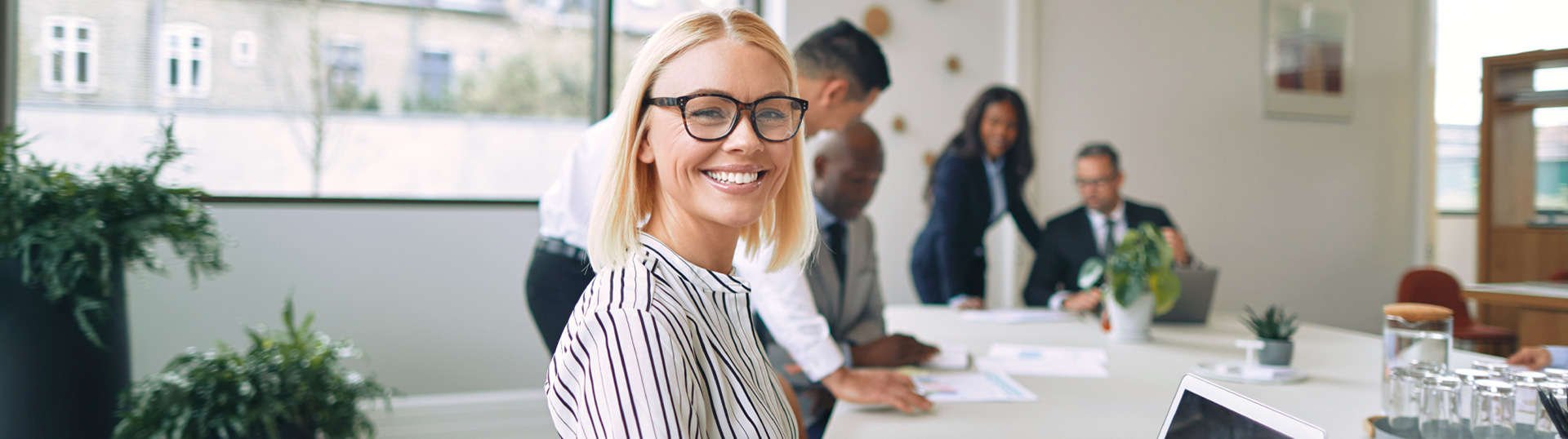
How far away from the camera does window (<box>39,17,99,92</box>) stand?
2.84 metres

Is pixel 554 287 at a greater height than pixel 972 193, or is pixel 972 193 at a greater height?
pixel 972 193

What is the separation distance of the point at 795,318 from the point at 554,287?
64 centimetres

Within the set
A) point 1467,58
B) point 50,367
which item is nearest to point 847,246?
point 50,367

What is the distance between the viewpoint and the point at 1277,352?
1888mm

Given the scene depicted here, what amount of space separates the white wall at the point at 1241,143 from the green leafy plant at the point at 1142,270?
2018 millimetres

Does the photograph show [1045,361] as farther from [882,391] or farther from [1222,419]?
[1222,419]

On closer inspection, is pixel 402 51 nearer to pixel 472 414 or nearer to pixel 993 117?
pixel 472 414

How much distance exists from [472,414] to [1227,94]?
4179 mm

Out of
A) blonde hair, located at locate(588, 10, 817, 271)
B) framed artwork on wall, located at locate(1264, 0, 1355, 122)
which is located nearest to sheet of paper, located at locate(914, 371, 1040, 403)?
blonde hair, located at locate(588, 10, 817, 271)

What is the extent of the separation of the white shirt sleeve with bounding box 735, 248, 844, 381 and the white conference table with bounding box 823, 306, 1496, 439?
0.35 ft

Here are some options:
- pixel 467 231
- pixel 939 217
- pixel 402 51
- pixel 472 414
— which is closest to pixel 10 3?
pixel 402 51

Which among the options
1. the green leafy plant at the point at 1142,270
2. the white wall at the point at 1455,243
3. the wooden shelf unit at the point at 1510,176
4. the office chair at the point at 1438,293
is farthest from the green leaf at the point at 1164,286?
the white wall at the point at 1455,243

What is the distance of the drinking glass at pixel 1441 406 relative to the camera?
1.06m

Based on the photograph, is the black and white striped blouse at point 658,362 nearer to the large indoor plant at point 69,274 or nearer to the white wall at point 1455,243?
the large indoor plant at point 69,274
